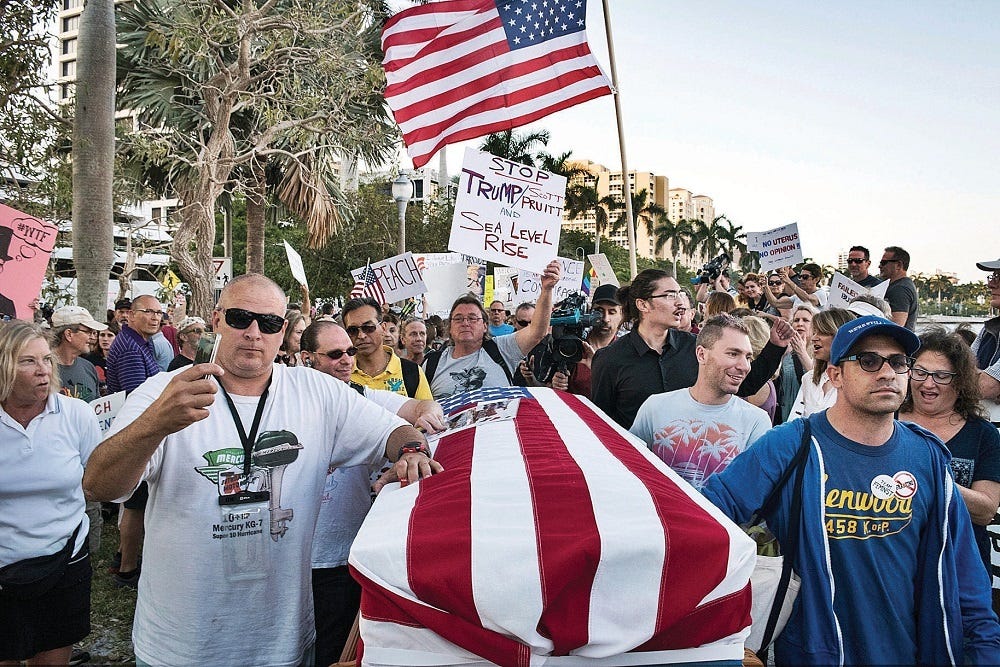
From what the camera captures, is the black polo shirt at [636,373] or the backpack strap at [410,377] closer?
the black polo shirt at [636,373]

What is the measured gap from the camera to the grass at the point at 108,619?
497 centimetres

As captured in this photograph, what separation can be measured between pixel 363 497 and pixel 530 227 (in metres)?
3.68

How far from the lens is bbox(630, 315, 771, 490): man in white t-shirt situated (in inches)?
138

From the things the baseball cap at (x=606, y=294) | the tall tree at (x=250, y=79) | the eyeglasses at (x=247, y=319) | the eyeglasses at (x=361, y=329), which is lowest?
the eyeglasses at (x=247, y=319)

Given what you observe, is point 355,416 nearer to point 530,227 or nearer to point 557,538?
point 557,538

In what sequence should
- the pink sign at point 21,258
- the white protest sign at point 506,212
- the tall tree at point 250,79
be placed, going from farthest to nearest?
1. the tall tree at point 250,79
2. the white protest sign at point 506,212
3. the pink sign at point 21,258

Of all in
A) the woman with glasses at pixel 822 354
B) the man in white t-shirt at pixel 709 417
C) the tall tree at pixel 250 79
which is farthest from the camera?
the tall tree at pixel 250 79

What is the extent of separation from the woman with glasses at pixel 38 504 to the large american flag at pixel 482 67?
4667 mm

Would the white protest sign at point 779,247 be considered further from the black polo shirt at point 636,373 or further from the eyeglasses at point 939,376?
the eyeglasses at point 939,376

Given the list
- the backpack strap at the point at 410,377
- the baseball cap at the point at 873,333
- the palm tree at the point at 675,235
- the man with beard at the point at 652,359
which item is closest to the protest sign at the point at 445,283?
the backpack strap at the point at 410,377

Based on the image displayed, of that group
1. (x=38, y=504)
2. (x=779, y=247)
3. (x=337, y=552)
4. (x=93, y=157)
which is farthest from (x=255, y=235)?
(x=337, y=552)

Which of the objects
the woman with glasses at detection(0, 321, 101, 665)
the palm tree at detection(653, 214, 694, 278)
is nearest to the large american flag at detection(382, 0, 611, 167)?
the woman with glasses at detection(0, 321, 101, 665)

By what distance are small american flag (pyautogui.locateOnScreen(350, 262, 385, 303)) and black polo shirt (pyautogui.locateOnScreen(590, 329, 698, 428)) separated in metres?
6.38

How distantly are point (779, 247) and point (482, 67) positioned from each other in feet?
20.2
